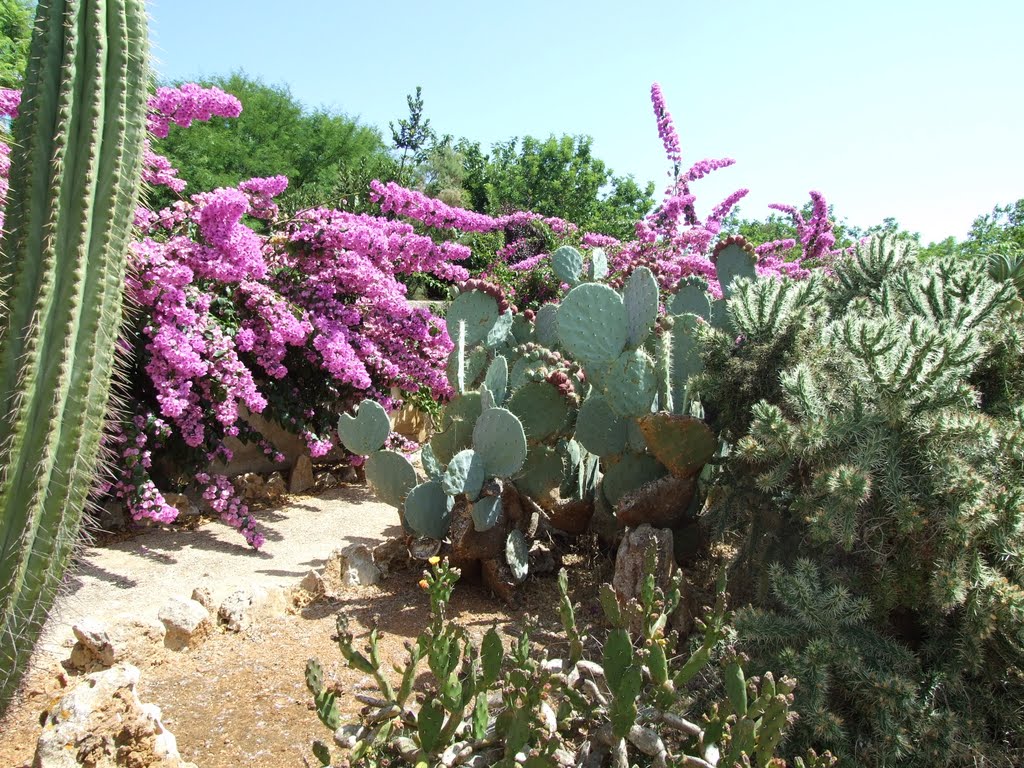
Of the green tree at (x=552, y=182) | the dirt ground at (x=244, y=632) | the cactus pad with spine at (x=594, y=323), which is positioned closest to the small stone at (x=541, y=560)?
the dirt ground at (x=244, y=632)

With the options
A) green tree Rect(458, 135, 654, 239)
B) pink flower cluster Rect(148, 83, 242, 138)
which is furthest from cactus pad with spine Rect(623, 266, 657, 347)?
green tree Rect(458, 135, 654, 239)

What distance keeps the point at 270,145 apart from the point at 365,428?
62.3ft

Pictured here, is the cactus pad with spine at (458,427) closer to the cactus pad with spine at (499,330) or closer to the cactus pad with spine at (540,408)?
the cactus pad with spine at (540,408)

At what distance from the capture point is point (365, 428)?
3754mm

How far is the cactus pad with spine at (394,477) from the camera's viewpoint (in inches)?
148

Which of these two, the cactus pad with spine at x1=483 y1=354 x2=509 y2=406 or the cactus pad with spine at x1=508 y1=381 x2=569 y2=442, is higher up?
the cactus pad with spine at x1=483 y1=354 x2=509 y2=406

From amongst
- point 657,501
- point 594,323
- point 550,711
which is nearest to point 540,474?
point 657,501

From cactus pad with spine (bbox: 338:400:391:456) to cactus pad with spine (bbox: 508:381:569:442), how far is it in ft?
1.99

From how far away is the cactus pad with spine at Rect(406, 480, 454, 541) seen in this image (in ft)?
11.5

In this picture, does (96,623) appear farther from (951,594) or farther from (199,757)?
(951,594)

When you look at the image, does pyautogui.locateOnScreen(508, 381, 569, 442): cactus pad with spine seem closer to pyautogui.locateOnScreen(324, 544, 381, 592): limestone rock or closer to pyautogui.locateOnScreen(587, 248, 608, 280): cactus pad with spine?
pyautogui.locateOnScreen(324, 544, 381, 592): limestone rock

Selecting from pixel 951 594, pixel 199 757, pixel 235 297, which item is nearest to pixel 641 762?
pixel 951 594

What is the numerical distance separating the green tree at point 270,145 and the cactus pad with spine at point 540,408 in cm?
1415

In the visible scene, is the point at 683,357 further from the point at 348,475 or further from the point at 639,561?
the point at 348,475
